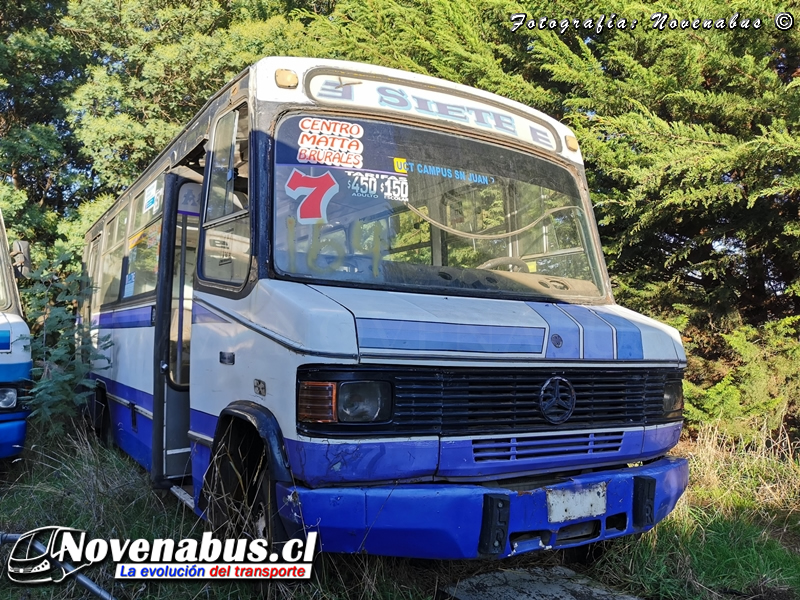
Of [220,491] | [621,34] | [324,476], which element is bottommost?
[220,491]

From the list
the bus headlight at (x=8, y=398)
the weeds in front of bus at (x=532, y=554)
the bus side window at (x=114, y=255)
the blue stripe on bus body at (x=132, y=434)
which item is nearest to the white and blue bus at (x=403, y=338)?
the weeds in front of bus at (x=532, y=554)

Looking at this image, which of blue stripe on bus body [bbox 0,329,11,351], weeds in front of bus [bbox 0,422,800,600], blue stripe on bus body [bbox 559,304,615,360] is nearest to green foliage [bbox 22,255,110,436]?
blue stripe on bus body [bbox 0,329,11,351]

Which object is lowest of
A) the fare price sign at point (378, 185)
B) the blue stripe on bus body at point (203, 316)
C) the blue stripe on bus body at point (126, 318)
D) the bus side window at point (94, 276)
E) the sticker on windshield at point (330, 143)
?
Answer: the blue stripe on bus body at point (126, 318)

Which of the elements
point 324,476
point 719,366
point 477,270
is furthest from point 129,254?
point 719,366

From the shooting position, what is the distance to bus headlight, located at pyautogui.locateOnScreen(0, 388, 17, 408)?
570 centimetres

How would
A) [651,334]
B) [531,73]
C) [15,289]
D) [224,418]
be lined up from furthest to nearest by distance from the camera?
[531,73]
[15,289]
[651,334]
[224,418]

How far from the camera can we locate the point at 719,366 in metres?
7.14

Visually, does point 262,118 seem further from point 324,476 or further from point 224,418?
point 324,476

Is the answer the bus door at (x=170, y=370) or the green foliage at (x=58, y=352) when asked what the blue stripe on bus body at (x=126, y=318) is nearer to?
the green foliage at (x=58, y=352)

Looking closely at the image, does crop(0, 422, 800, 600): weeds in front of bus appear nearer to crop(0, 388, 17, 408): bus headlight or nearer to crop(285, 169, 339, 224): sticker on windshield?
crop(0, 388, 17, 408): bus headlight

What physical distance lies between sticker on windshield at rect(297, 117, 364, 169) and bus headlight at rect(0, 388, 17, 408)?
3.64m

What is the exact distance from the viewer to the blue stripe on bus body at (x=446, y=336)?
3074mm

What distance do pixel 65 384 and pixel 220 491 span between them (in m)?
3.66

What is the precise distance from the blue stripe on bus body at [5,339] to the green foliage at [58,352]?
1.56 feet
